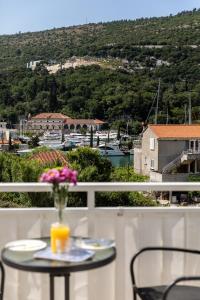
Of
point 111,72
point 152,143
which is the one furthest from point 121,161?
point 111,72

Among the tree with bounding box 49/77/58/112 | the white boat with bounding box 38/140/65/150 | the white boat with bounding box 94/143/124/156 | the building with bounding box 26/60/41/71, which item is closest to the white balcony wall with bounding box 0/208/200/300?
the white boat with bounding box 94/143/124/156

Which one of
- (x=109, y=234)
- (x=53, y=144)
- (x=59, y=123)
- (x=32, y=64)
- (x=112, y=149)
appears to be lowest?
(x=109, y=234)

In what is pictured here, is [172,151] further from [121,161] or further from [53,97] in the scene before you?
[53,97]

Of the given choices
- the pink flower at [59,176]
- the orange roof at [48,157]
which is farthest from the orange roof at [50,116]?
the pink flower at [59,176]

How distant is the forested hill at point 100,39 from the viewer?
269 feet

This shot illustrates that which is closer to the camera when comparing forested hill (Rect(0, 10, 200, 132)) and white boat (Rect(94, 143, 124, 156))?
white boat (Rect(94, 143, 124, 156))

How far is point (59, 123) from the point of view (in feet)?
285

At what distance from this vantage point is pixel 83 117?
279ft

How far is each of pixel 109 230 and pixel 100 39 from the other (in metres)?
92.5

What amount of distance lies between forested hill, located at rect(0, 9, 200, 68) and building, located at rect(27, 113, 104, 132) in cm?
1159

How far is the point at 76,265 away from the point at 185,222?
793 mm

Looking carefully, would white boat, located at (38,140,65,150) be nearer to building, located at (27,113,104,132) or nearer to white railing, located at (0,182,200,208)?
building, located at (27,113,104,132)

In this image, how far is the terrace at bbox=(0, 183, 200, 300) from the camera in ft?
7.04

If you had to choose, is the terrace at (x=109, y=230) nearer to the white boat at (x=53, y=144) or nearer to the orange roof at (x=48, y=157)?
the orange roof at (x=48, y=157)
